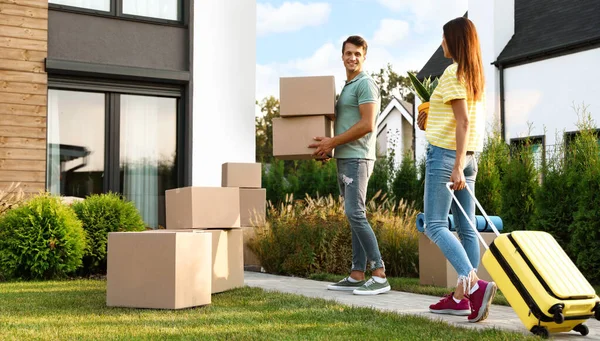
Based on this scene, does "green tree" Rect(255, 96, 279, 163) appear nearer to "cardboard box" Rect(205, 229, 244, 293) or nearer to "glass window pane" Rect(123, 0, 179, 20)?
"glass window pane" Rect(123, 0, 179, 20)

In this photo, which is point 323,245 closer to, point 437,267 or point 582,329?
point 437,267

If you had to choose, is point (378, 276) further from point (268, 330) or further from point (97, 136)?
point (97, 136)

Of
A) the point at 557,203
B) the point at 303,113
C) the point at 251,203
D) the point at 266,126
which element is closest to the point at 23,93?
the point at 251,203

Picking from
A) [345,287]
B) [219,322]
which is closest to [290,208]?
[345,287]

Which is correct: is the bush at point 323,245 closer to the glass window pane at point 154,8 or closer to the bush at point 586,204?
the bush at point 586,204

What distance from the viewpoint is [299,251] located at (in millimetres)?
7875

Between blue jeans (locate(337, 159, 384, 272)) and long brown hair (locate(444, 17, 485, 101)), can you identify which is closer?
long brown hair (locate(444, 17, 485, 101))

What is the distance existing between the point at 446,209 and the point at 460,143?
43 centimetres

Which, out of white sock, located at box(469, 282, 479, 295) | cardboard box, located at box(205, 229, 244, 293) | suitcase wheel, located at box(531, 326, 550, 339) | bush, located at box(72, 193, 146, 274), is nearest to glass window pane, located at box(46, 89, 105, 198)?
bush, located at box(72, 193, 146, 274)

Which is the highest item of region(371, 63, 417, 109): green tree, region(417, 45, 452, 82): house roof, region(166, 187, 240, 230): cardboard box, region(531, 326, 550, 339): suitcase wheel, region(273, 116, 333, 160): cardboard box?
region(371, 63, 417, 109): green tree

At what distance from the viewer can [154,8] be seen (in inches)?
429

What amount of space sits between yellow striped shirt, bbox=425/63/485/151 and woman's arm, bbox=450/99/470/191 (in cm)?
9

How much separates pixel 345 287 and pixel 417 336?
2.25 m

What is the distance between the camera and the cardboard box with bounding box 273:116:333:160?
588 centimetres
